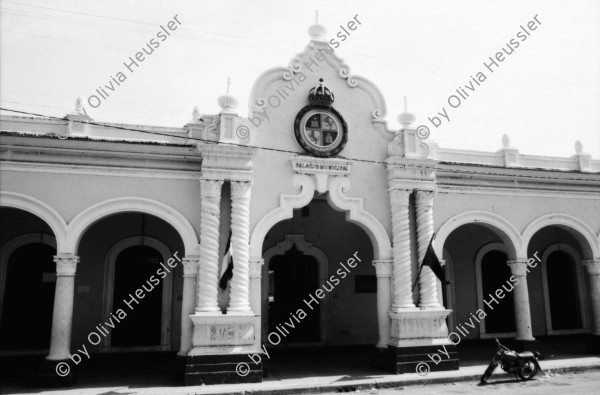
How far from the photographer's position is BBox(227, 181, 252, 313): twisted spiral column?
9.66m

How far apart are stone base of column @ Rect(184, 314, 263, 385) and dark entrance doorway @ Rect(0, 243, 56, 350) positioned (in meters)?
4.84

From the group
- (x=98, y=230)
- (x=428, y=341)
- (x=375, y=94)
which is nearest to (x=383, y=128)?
(x=375, y=94)

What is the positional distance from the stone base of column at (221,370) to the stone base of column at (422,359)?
9.38ft

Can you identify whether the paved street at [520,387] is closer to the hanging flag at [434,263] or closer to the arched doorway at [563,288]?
the hanging flag at [434,263]

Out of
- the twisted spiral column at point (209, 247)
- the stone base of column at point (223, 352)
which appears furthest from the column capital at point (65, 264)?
the stone base of column at point (223, 352)

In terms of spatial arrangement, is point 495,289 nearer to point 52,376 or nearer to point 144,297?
point 144,297

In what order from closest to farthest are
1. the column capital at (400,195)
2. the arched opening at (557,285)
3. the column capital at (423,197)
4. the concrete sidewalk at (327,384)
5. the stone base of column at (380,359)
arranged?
1. the concrete sidewalk at (327,384)
2. the stone base of column at (380,359)
3. the column capital at (400,195)
4. the column capital at (423,197)
5. the arched opening at (557,285)

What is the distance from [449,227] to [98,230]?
8.68 m

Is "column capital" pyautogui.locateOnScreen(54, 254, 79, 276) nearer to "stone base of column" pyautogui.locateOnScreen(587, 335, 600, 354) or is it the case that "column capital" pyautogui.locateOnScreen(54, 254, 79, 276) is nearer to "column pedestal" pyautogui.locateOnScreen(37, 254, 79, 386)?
"column pedestal" pyautogui.locateOnScreen(37, 254, 79, 386)

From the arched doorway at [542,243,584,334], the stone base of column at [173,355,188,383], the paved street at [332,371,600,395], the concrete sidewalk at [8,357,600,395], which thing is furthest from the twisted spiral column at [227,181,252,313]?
the arched doorway at [542,243,584,334]

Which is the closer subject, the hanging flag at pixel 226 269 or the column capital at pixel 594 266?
the hanging flag at pixel 226 269

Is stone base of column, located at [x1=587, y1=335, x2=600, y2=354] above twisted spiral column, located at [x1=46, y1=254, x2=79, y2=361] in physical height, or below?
below

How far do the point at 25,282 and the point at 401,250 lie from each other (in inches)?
356

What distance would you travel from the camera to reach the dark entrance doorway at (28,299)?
1153 cm
